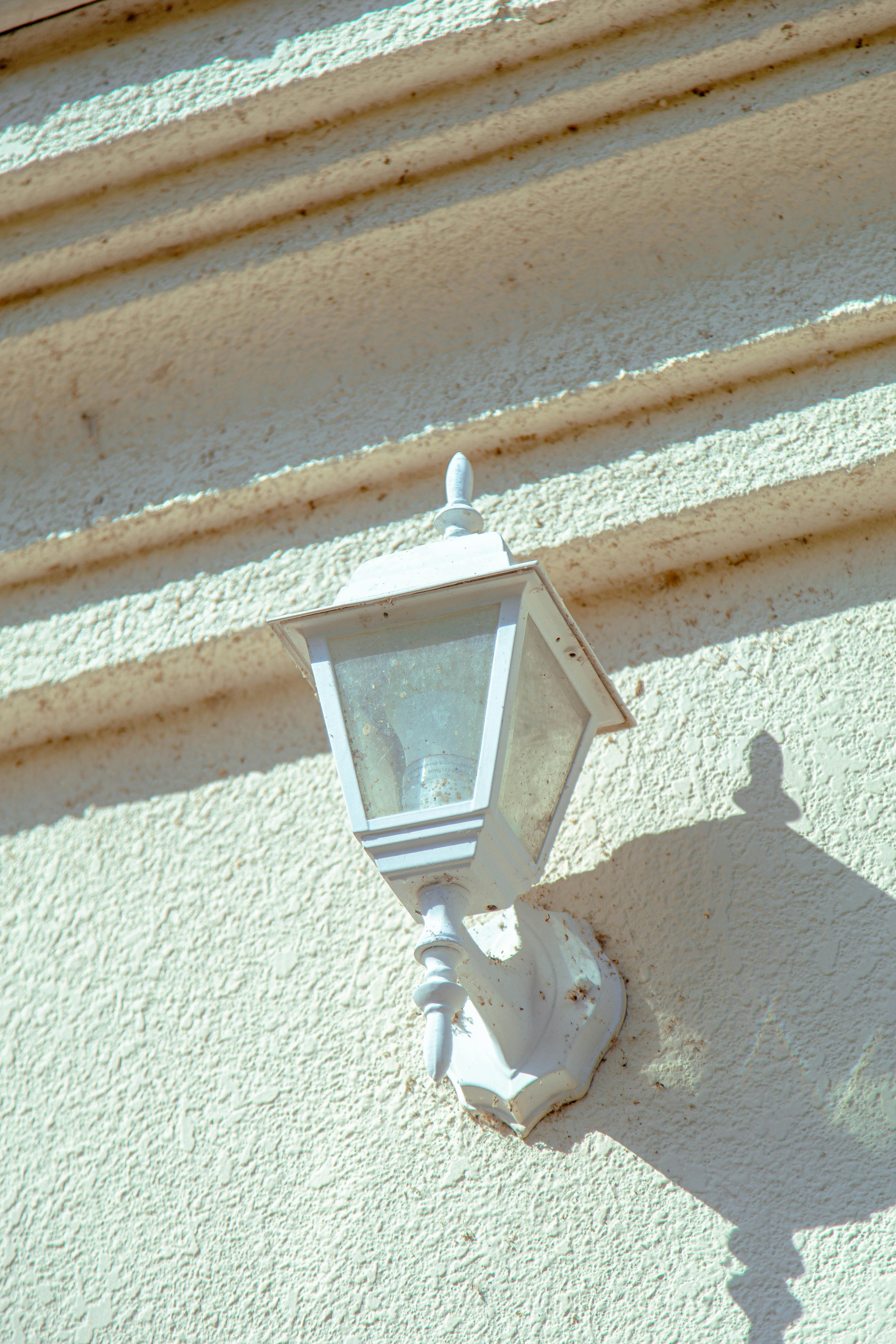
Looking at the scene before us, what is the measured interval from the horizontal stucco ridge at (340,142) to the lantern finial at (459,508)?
0.69 metres

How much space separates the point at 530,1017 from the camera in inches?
54.2

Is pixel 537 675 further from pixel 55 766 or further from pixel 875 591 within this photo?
pixel 55 766

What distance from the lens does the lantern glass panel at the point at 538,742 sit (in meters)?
1.19

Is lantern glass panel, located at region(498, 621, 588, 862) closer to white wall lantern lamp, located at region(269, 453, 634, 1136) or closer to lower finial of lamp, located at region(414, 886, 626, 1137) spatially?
white wall lantern lamp, located at region(269, 453, 634, 1136)

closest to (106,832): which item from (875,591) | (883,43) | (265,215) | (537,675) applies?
(537,675)

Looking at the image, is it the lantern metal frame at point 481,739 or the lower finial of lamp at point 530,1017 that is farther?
the lower finial of lamp at point 530,1017

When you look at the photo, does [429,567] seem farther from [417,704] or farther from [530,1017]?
[530,1017]

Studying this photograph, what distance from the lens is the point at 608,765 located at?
1587mm

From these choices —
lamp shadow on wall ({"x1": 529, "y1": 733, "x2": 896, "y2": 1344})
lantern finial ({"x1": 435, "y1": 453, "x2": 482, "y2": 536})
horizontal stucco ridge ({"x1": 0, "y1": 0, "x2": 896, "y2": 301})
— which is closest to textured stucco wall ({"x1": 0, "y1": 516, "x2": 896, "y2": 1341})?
lamp shadow on wall ({"x1": 529, "y1": 733, "x2": 896, "y2": 1344})

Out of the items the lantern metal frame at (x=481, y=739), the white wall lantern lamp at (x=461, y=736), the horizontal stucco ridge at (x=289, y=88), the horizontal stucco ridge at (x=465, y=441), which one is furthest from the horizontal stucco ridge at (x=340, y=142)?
the lantern metal frame at (x=481, y=739)

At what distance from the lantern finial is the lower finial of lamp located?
403 millimetres

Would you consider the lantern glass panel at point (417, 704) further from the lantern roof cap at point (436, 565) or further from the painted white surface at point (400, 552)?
the painted white surface at point (400, 552)

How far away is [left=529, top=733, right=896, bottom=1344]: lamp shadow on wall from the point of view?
129cm

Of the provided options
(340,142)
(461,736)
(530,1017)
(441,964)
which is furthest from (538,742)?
(340,142)
